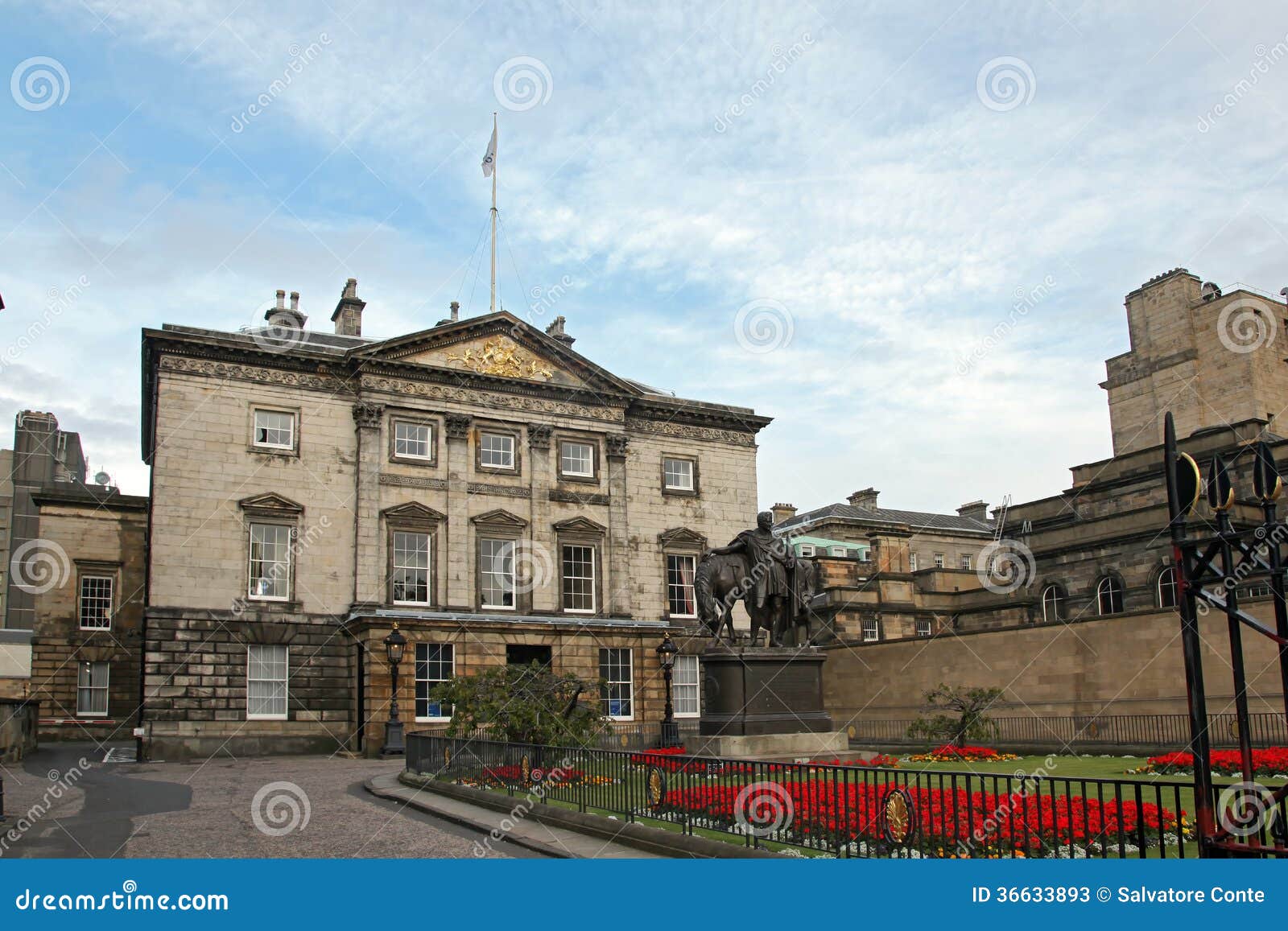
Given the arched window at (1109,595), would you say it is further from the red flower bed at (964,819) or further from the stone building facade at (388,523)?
the red flower bed at (964,819)

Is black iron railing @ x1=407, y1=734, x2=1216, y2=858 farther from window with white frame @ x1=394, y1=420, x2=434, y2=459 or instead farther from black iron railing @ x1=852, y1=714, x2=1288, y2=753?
window with white frame @ x1=394, y1=420, x2=434, y2=459

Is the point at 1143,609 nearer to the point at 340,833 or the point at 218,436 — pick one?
the point at 340,833

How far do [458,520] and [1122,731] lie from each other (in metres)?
23.9

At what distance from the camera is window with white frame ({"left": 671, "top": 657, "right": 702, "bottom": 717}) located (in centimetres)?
4522

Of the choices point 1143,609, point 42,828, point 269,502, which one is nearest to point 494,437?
point 269,502

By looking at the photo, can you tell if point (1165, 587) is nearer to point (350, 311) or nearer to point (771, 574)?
point (771, 574)

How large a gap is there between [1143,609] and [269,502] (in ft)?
93.2

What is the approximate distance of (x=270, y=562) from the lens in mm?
38500

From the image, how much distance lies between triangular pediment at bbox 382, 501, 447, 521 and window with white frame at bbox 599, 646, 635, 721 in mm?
8516

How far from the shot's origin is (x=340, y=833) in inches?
616

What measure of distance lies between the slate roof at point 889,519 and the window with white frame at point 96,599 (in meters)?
43.0

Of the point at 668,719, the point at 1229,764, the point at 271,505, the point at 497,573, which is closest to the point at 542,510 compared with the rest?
the point at 497,573

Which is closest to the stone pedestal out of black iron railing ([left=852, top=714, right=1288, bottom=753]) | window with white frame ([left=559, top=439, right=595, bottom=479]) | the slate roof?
black iron railing ([left=852, top=714, right=1288, bottom=753])

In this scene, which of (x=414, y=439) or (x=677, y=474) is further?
(x=677, y=474)
